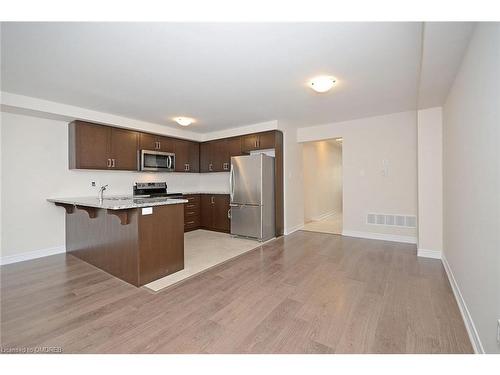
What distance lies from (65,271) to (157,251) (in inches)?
56.3

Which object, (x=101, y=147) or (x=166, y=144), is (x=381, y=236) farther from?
(x=101, y=147)

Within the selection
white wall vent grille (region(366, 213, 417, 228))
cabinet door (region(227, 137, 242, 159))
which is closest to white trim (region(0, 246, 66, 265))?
cabinet door (region(227, 137, 242, 159))

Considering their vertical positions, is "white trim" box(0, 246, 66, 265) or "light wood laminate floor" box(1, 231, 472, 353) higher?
"white trim" box(0, 246, 66, 265)

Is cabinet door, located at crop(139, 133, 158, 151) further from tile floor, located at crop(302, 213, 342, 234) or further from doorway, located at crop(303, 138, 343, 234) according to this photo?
tile floor, located at crop(302, 213, 342, 234)

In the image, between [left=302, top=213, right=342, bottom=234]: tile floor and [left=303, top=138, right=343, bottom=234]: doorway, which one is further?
[left=303, top=138, right=343, bottom=234]: doorway

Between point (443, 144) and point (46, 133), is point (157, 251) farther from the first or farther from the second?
point (443, 144)

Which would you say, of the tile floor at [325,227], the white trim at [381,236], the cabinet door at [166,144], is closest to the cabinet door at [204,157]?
the cabinet door at [166,144]

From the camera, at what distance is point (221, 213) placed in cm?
502

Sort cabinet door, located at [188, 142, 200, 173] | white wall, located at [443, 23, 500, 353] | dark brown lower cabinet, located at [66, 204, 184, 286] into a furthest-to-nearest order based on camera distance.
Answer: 1. cabinet door, located at [188, 142, 200, 173]
2. dark brown lower cabinet, located at [66, 204, 184, 286]
3. white wall, located at [443, 23, 500, 353]

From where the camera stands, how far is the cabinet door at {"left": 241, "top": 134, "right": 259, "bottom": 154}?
4660 millimetres

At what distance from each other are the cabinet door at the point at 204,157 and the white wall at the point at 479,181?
4.57 metres

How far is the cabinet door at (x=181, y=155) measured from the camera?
5.03 meters

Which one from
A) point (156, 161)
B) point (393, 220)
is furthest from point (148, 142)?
point (393, 220)

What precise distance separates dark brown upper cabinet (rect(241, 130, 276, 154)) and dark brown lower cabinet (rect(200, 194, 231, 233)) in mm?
1200
